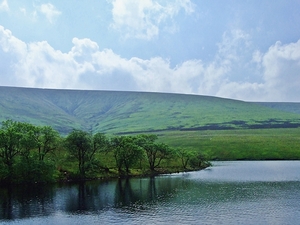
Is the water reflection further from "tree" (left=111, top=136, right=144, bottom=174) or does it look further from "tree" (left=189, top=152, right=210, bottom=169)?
"tree" (left=189, top=152, right=210, bottom=169)

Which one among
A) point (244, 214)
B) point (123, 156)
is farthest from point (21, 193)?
point (244, 214)

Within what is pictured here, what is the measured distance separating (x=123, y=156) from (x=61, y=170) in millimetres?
23436

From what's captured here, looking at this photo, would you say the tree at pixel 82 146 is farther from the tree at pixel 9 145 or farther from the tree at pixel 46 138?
the tree at pixel 9 145

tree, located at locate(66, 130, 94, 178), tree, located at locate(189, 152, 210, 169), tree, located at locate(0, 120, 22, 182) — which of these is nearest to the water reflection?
tree, located at locate(0, 120, 22, 182)

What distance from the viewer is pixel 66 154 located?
127 m

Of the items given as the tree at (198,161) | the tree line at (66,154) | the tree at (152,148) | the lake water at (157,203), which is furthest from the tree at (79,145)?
the tree at (198,161)

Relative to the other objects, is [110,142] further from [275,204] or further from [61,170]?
[275,204]

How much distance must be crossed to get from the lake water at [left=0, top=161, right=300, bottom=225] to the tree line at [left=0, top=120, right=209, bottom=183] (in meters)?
9.82

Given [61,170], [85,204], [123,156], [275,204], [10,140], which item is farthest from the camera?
[123,156]

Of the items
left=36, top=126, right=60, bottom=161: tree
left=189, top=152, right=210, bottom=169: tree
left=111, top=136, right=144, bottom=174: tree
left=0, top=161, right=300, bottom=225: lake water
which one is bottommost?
left=0, top=161, right=300, bottom=225: lake water

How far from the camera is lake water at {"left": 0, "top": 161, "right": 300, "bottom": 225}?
63.2 meters

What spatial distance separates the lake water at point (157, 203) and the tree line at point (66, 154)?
9.82m

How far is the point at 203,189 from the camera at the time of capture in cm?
9731

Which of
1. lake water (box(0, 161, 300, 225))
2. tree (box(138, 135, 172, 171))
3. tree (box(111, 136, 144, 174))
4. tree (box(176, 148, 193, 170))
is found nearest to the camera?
lake water (box(0, 161, 300, 225))
